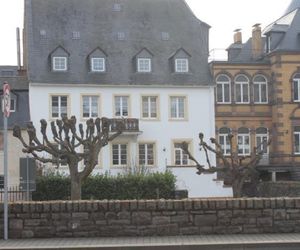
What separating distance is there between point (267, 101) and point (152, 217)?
39068mm

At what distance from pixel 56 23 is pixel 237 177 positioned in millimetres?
Result: 28472

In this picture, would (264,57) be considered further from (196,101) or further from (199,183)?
(199,183)

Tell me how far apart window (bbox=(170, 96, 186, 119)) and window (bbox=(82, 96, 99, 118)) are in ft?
18.8

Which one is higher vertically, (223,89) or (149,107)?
(223,89)

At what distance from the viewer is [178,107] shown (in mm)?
46250

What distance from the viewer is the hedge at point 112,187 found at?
31.8 metres

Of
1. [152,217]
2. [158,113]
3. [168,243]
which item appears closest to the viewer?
[168,243]

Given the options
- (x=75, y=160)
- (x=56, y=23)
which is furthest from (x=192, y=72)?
(x=75, y=160)

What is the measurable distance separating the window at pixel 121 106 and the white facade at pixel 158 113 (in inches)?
10.6

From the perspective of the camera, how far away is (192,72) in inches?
1880

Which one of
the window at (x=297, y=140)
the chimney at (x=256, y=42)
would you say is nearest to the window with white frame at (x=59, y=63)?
the chimney at (x=256, y=42)

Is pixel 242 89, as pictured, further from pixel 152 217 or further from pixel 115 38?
pixel 152 217

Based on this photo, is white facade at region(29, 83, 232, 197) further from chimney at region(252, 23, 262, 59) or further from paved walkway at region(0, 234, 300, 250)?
paved walkway at region(0, 234, 300, 250)

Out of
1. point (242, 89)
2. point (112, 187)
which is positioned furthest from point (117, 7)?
point (112, 187)
